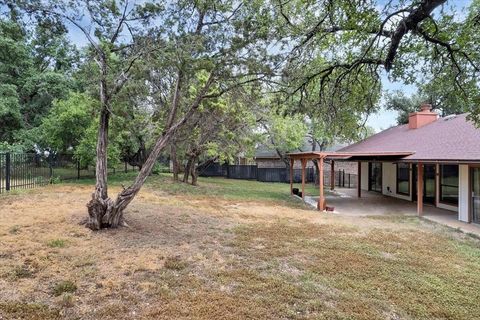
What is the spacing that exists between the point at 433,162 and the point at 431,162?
80 mm

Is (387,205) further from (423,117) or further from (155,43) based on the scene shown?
(155,43)

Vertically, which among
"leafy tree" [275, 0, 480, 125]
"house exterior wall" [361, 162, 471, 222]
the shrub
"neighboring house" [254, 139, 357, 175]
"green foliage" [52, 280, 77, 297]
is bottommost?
the shrub

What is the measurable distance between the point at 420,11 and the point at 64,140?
15671 millimetres

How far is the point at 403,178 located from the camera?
16000 millimetres

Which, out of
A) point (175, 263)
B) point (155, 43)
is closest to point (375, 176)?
point (155, 43)

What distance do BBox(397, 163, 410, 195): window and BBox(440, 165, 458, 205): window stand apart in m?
2.74

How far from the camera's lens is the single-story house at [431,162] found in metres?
9.86

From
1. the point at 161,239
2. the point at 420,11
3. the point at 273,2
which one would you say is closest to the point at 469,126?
the point at 273,2

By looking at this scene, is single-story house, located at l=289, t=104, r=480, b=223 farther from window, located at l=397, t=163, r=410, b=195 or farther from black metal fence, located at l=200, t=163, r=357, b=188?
black metal fence, located at l=200, t=163, r=357, b=188

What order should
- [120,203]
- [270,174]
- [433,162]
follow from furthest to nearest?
[270,174] → [433,162] → [120,203]

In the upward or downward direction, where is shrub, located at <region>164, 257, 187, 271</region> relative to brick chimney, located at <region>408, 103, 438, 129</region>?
downward

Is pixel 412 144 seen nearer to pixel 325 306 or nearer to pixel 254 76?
pixel 254 76

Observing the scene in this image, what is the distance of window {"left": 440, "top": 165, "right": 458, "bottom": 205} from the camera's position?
11.7 meters

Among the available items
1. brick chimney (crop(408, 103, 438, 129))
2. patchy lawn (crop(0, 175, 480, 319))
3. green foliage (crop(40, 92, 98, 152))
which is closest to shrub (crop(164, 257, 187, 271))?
patchy lawn (crop(0, 175, 480, 319))
